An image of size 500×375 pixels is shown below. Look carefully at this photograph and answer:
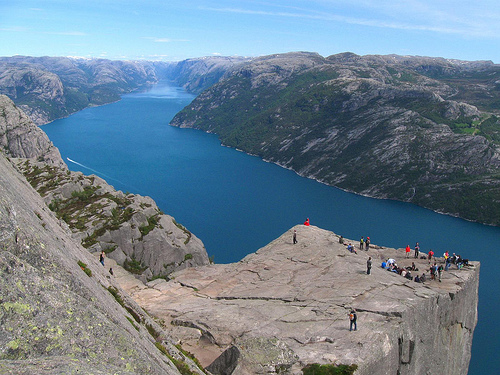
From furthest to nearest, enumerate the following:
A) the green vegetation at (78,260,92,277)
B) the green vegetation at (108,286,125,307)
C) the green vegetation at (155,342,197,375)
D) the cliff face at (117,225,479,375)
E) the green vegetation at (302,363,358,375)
A: the cliff face at (117,225,479,375)
the green vegetation at (302,363,358,375)
the green vegetation at (108,286,125,307)
the green vegetation at (155,342,197,375)
the green vegetation at (78,260,92,277)

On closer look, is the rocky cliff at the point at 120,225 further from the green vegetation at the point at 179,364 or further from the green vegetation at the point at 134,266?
the green vegetation at the point at 179,364

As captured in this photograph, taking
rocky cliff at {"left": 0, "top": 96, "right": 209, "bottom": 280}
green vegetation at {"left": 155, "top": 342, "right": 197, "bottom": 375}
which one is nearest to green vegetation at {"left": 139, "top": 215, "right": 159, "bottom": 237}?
rocky cliff at {"left": 0, "top": 96, "right": 209, "bottom": 280}

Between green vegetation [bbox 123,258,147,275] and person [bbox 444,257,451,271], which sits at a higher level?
person [bbox 444,257,451,271]

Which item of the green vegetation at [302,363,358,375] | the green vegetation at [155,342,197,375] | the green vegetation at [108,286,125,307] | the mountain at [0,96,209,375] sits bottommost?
the green vegetation at [302,363,358,375]

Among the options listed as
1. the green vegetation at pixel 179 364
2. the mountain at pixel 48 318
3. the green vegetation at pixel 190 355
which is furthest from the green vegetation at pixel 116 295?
the mountain at pixel 48 318

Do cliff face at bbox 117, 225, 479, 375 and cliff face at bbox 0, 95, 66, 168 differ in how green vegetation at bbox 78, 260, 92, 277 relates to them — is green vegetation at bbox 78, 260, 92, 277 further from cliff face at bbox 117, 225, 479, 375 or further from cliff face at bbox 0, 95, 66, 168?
cliff face at bbox 0, 95, 66, 168

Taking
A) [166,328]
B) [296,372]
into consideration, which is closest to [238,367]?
[296,372]

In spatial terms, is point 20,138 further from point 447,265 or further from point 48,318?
point 48,318
